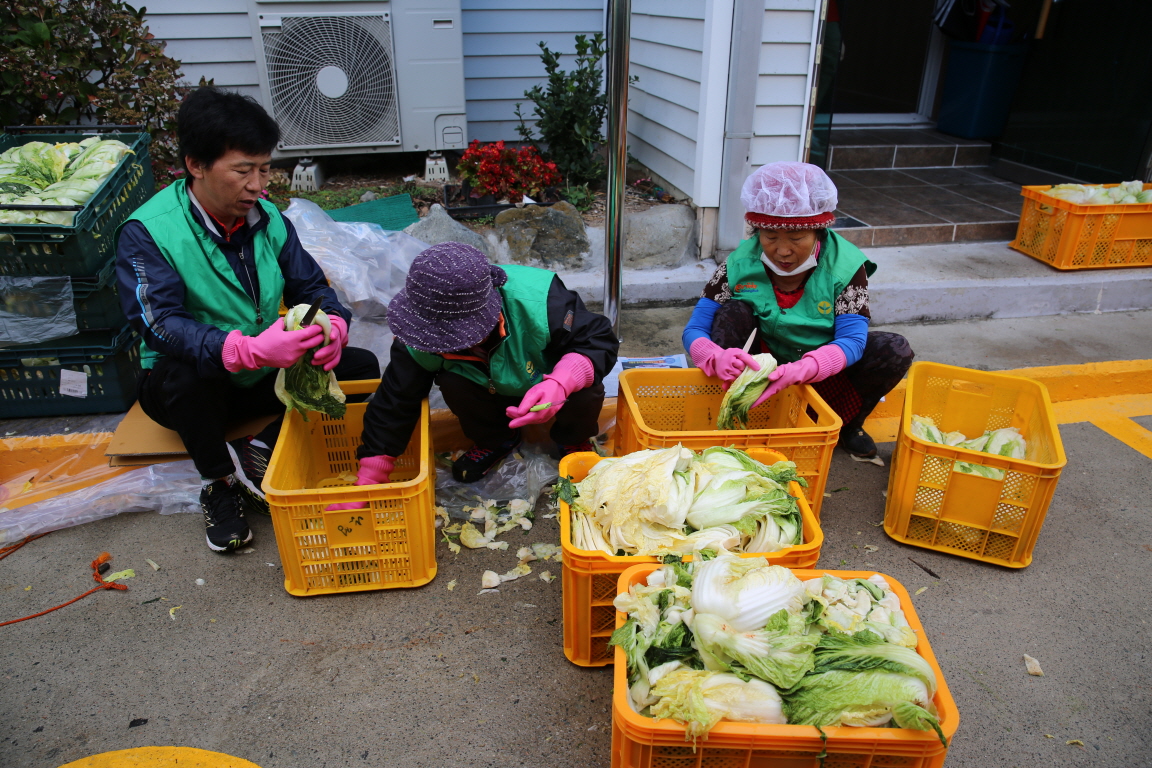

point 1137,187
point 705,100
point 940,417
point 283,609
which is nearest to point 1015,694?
point 940,417

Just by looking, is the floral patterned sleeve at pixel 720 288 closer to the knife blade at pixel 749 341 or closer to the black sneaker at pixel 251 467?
the knife blade at pixel 749 341

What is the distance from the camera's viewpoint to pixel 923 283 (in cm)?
532

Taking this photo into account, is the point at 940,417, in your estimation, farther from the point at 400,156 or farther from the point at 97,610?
the point at 400,156

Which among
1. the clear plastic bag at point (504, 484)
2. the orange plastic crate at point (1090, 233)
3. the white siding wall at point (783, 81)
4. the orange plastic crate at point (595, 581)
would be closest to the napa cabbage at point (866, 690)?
the orange plastic crate at point (595, 581)

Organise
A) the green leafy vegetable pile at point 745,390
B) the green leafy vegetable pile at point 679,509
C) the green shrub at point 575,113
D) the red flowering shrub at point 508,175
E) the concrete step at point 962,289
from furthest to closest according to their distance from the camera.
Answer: the green shrub at point 575,113 < the red flowering shrub at point 508,175 < the concrete step at point 962,289 < the green leafy vegetable pile at point 745,390 < the green leafy vegetable pile at point 679,509

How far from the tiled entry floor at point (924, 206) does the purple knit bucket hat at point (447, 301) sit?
4158 mm

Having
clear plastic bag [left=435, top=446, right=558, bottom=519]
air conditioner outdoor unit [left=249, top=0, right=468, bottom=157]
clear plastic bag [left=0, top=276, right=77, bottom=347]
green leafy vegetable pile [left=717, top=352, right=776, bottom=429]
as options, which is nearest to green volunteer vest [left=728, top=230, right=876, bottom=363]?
green leafy vegetable pile [left=717, top=352, right=776, bottom=429]

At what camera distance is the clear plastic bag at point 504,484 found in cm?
342

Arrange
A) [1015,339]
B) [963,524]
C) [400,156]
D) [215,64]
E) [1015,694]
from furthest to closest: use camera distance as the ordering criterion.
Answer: [400,156], [215,64], [1015,339], [963,524], [1015,694]

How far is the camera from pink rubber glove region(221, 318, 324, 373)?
2.76m

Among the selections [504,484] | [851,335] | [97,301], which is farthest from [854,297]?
[97,301]

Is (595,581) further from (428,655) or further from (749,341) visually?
(749,341)

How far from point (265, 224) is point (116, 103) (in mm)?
3373

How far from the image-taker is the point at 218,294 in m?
3.03
